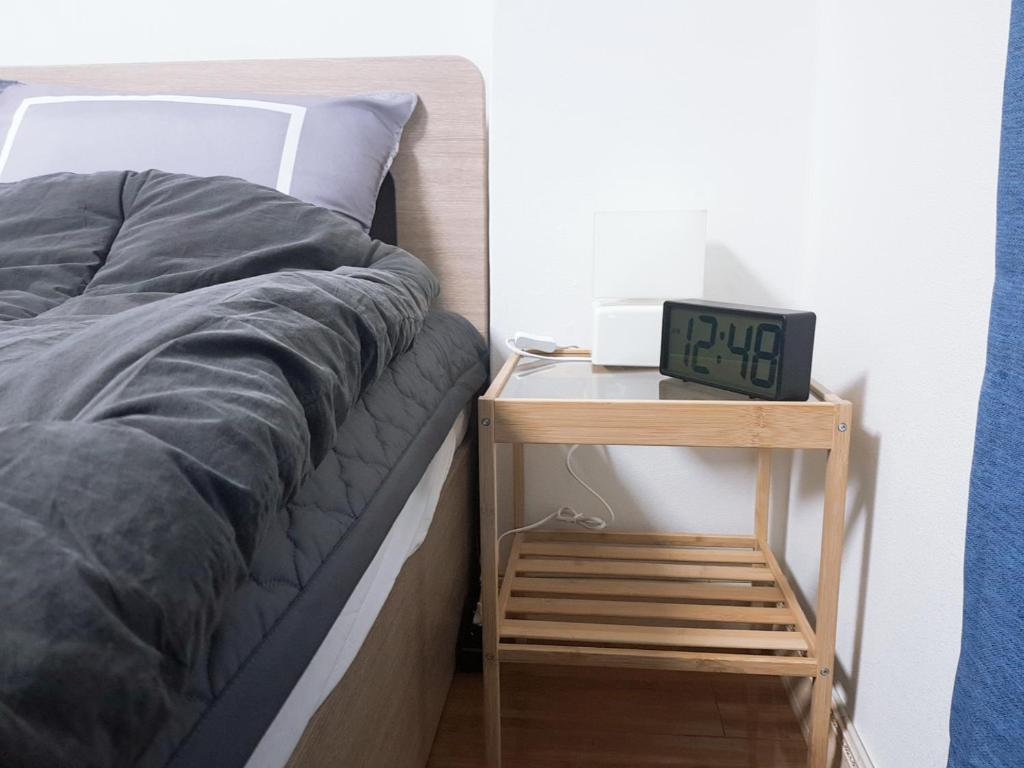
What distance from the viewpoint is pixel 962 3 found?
A: 70 cm

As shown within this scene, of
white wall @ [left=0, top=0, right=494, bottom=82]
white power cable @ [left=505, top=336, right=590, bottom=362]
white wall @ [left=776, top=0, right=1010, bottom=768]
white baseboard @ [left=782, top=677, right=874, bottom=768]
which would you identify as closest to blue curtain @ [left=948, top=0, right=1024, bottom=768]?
white wall @ [left=776, top=0, right=1010, bottom=768]

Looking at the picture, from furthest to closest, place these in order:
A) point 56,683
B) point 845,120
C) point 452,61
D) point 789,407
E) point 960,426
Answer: point 452,61
point 845,120
point 789,407
point 960,426
point 56,683

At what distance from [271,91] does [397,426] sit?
0.86m

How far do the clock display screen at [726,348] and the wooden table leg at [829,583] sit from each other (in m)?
0.10

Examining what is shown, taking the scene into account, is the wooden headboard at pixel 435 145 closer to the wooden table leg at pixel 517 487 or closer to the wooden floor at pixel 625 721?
the wooden table leg at pixel 517 487

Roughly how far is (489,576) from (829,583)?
16.1 inches

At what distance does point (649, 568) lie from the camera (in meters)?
1.19

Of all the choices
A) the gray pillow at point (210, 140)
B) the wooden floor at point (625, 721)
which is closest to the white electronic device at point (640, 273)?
the gray pillow at point (210, 140)

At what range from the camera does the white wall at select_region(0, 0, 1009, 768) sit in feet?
2.36

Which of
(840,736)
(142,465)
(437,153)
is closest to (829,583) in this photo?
(840,736)

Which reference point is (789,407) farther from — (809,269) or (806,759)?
(806,759)

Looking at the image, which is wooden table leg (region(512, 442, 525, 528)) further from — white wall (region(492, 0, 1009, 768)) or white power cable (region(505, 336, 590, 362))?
white power cable (region(505, 336, 590, 362))

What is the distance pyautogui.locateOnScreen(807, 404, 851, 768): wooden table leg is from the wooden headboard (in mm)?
630

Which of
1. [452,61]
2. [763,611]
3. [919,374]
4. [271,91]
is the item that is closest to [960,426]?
[919,374]
